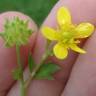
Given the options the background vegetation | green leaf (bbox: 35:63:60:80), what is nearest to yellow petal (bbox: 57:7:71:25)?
green leaf (bbox: 35:63:60:80)

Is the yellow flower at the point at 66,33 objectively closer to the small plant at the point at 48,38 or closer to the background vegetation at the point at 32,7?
the small plant at the point at 48,38

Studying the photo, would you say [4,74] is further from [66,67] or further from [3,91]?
[66,67]

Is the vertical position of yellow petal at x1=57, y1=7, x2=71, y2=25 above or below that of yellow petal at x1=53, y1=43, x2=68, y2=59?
above

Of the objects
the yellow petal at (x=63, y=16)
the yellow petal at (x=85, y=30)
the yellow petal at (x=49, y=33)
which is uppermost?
the yellow petal at (x=63, y=16)

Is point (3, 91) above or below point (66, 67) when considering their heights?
below

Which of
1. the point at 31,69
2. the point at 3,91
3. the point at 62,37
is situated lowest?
the point at 3,91

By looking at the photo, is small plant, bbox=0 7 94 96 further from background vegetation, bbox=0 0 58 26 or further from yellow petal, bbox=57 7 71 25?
background vegetation, bbox=0 0 58 26

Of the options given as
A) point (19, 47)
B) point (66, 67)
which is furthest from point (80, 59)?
point (19, 47)

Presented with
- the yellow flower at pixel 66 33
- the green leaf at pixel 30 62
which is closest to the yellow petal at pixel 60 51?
the yellow flower at pixel 66 33

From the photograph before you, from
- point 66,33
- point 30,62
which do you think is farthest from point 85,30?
point 30,62
